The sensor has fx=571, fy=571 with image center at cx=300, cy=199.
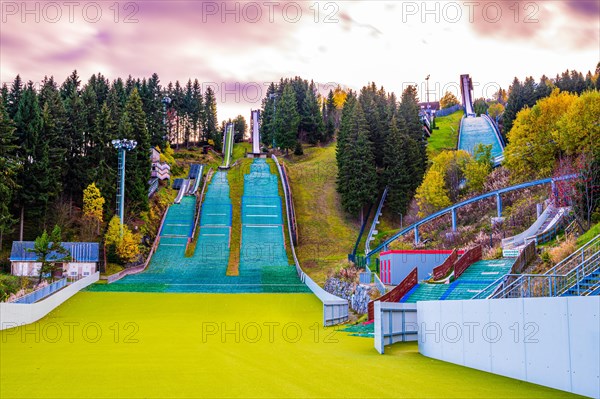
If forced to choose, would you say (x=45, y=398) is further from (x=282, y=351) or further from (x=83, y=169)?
(x=83, y=169)

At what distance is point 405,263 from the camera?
27203 millimetres

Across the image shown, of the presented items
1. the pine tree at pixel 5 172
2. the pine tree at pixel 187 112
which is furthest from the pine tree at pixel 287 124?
the pine tree at pixel 5 172

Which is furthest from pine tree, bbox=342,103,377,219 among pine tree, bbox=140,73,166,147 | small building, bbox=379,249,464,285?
pine tree, bbox=140,73,166,147

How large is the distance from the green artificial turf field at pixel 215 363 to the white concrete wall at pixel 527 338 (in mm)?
335

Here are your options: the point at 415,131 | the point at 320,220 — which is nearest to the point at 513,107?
the point at 415,131

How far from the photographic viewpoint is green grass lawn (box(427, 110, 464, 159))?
7563cm

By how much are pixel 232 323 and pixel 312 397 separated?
13602mm

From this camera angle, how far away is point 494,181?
46.8 metres

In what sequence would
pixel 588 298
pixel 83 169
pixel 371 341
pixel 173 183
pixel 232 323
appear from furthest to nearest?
pixel 173 183, pixel 83 169, pixel 232 323, pixel 371 341, pixel 588 298

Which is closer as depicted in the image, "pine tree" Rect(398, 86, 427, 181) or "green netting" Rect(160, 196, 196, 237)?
"green netting" Rect(160, 196, 196, 237)

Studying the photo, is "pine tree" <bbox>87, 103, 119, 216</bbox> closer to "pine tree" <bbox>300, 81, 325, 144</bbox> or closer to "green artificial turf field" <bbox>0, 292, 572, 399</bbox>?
"green artificial turf field" <bbox>0, 292, 572, 399</bbox>

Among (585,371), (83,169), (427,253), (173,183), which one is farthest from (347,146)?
(585,371)

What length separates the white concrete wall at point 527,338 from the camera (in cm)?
898

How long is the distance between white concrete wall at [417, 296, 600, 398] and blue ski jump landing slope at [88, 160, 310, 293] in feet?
65.0
